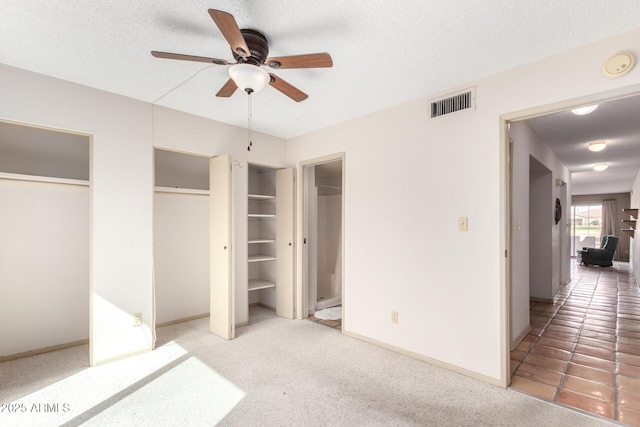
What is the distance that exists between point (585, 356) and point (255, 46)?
3.93 m

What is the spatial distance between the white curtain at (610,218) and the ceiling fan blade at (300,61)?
12.9 meters

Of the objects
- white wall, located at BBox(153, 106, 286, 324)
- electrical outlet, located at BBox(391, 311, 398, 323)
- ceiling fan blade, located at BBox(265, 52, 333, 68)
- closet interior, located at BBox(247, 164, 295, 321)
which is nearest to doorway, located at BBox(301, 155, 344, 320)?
closet interior, located at BBox(247, 164, 295, 321)

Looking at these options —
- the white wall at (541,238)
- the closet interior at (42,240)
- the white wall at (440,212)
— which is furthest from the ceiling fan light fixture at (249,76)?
the white wall at (541,238)

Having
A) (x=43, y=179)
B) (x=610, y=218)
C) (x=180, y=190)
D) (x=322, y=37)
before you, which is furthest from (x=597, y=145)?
(x=610, y=218)

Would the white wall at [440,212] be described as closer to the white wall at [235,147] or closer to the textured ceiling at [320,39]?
the textured ceiling at [320,39]

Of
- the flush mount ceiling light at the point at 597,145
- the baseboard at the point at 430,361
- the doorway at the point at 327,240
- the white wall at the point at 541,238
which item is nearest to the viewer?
the baseboard at the point at 430,361

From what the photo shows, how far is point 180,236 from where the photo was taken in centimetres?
387

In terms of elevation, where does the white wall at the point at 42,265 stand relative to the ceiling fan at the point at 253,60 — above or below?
below

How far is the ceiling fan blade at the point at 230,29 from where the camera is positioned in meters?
1.39

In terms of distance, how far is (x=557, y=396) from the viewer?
220cm

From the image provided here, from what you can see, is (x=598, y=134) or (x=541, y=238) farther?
(x=541, y=238)

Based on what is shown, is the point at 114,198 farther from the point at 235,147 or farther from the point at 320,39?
the point at 320,39

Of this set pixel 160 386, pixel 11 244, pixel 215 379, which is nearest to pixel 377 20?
pixel 215 379

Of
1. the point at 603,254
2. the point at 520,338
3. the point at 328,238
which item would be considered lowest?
the point at 520,338
